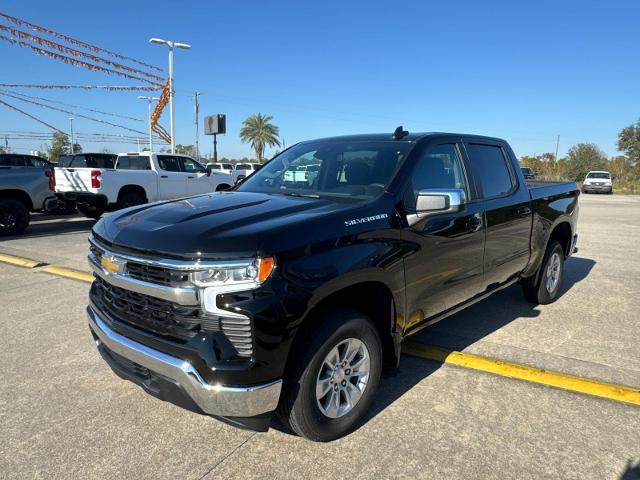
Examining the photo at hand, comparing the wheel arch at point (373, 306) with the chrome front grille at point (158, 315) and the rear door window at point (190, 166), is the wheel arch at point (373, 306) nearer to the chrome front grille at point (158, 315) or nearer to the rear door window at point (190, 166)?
the chrome front grille at point (158, 315)

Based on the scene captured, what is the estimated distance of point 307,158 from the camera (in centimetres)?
409

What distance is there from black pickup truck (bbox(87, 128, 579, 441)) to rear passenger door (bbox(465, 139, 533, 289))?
0.07m

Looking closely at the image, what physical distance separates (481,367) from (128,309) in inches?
105

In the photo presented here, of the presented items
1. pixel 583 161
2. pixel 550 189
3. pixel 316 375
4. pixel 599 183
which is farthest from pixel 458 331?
pixel 583 161

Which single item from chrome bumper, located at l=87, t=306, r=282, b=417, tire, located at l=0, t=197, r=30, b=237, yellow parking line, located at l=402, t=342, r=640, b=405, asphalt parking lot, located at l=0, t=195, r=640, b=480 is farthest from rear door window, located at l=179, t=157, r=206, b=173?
chrome bumper, located at l=87, t=306, r=282, b=417

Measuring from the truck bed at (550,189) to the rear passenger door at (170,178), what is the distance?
10.6 metres

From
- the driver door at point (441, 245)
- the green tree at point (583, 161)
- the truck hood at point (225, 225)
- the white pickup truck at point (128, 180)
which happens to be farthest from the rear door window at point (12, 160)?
the green tree at point (583, 161)

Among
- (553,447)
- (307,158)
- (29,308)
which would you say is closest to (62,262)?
(29,308)

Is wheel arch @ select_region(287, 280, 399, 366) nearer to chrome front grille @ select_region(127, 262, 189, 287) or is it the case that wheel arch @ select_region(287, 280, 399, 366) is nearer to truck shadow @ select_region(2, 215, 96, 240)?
chrome front grille @ select_region(127, 262, 189, 287)

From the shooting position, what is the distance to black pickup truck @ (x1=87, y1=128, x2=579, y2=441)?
2.31m

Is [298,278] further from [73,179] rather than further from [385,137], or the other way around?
[73,179]

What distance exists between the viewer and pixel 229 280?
2312mm

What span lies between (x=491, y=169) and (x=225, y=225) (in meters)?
2.82

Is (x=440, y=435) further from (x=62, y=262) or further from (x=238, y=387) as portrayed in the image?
(x=62, y=262)
